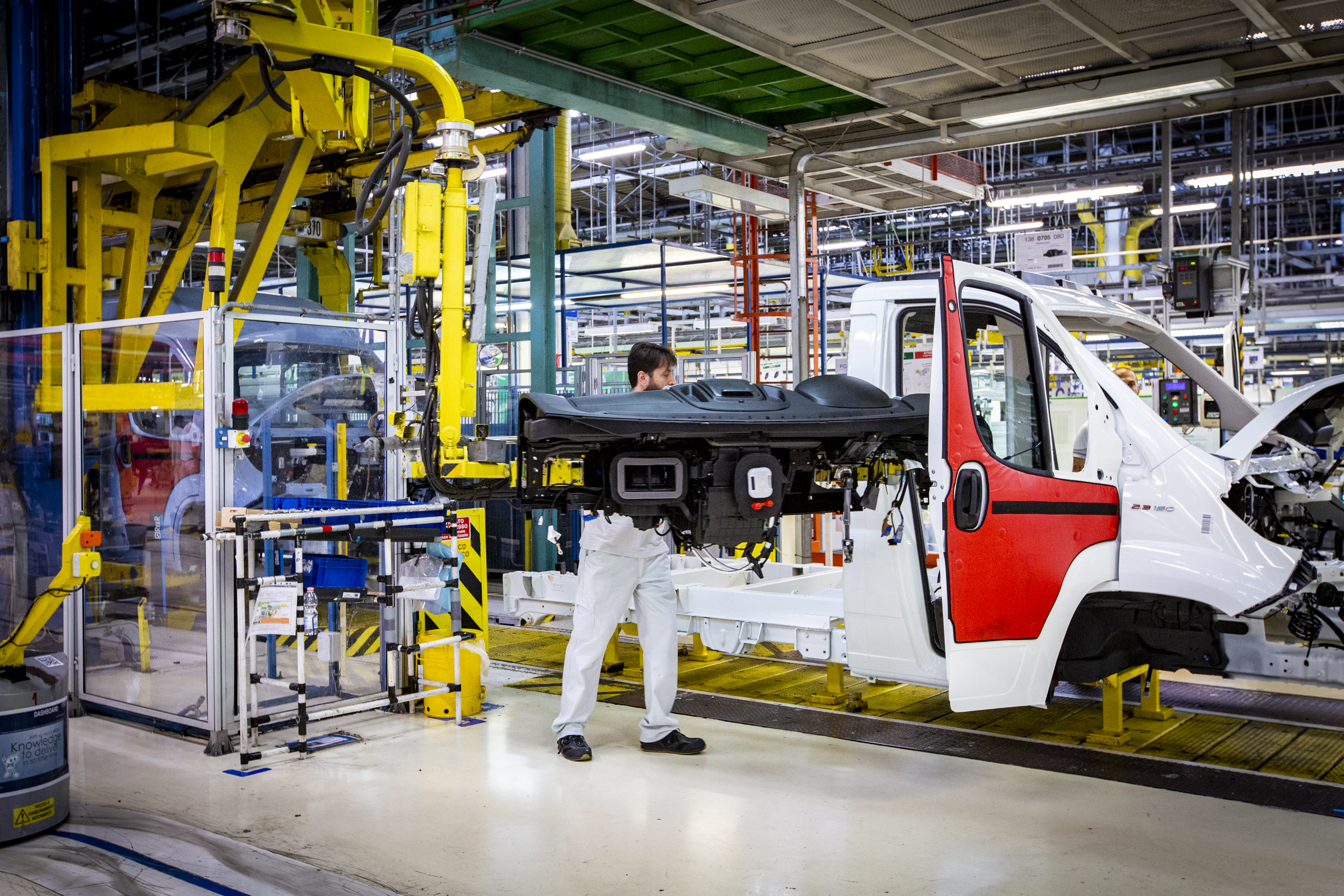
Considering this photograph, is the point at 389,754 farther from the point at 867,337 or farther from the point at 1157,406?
the point at 1157,406

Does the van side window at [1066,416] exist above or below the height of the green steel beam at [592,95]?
below

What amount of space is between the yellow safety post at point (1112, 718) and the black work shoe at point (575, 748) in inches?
99.8

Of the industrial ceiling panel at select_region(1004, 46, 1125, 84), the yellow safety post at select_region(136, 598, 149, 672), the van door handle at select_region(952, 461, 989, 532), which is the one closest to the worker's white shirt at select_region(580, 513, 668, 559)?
the van door handle at select_region(952, 461, 989, 532)

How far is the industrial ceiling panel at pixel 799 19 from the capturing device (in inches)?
262

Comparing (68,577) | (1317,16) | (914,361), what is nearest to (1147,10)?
(1317,16)

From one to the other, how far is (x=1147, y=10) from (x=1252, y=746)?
4205 millimetres

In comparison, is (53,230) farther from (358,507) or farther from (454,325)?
(454,325)

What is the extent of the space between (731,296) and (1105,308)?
12269 millimetres

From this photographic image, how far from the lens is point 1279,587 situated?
4.41 m

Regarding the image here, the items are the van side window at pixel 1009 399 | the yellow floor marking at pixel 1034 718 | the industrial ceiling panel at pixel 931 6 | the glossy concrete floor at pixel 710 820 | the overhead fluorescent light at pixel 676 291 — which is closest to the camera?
the glossy concrete floor at pixel 710 820

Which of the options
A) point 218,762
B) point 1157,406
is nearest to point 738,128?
point 1157,406

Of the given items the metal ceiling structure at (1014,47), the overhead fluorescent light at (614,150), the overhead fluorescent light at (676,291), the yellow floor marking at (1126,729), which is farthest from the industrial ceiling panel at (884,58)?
the overhead fluorescent light at (614,150)

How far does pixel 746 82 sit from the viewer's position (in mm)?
8250

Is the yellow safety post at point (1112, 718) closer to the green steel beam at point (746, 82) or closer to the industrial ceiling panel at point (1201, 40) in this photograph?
the industrial ceiling panel at point (1201, 40)
